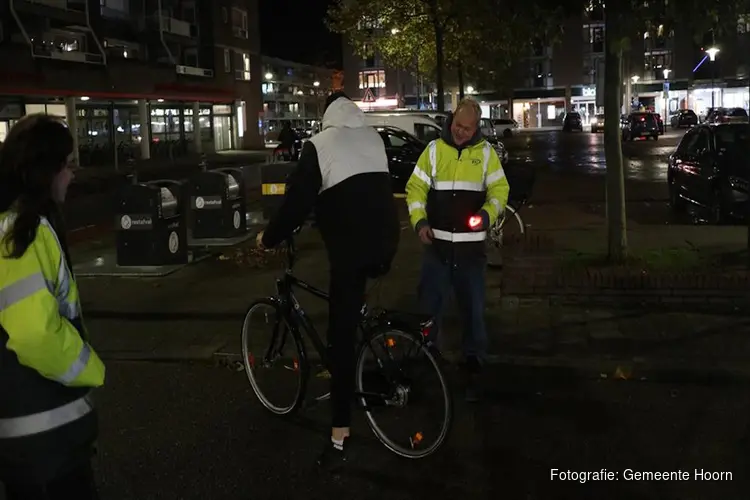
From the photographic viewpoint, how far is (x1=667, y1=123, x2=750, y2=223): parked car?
41.7 feet

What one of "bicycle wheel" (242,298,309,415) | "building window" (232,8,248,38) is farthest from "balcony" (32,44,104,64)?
"bicycle wheel" (242,298,309,415)

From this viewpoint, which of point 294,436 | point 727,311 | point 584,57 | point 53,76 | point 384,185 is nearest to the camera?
point 384,185

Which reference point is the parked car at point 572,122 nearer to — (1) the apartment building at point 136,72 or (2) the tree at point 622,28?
(1) the apartment building at point 136,72

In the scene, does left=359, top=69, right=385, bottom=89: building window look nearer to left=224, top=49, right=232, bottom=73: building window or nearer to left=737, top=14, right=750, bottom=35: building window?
left=224, top=49, right=232, bottom=73: building window

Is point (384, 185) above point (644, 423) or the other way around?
above

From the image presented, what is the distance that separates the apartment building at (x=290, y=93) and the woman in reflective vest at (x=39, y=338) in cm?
5924

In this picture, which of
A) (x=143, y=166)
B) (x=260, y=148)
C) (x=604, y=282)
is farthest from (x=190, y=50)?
(x=604, y=282)

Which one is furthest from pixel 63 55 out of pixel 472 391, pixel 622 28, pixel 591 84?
pixel 591 84

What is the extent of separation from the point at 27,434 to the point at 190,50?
52.7 m

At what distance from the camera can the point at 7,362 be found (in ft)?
8.53

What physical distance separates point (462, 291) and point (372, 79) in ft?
265

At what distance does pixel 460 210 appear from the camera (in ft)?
18.3

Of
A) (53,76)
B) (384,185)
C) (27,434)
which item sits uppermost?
(53,76)

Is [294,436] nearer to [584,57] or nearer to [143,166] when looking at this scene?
[143,166]
